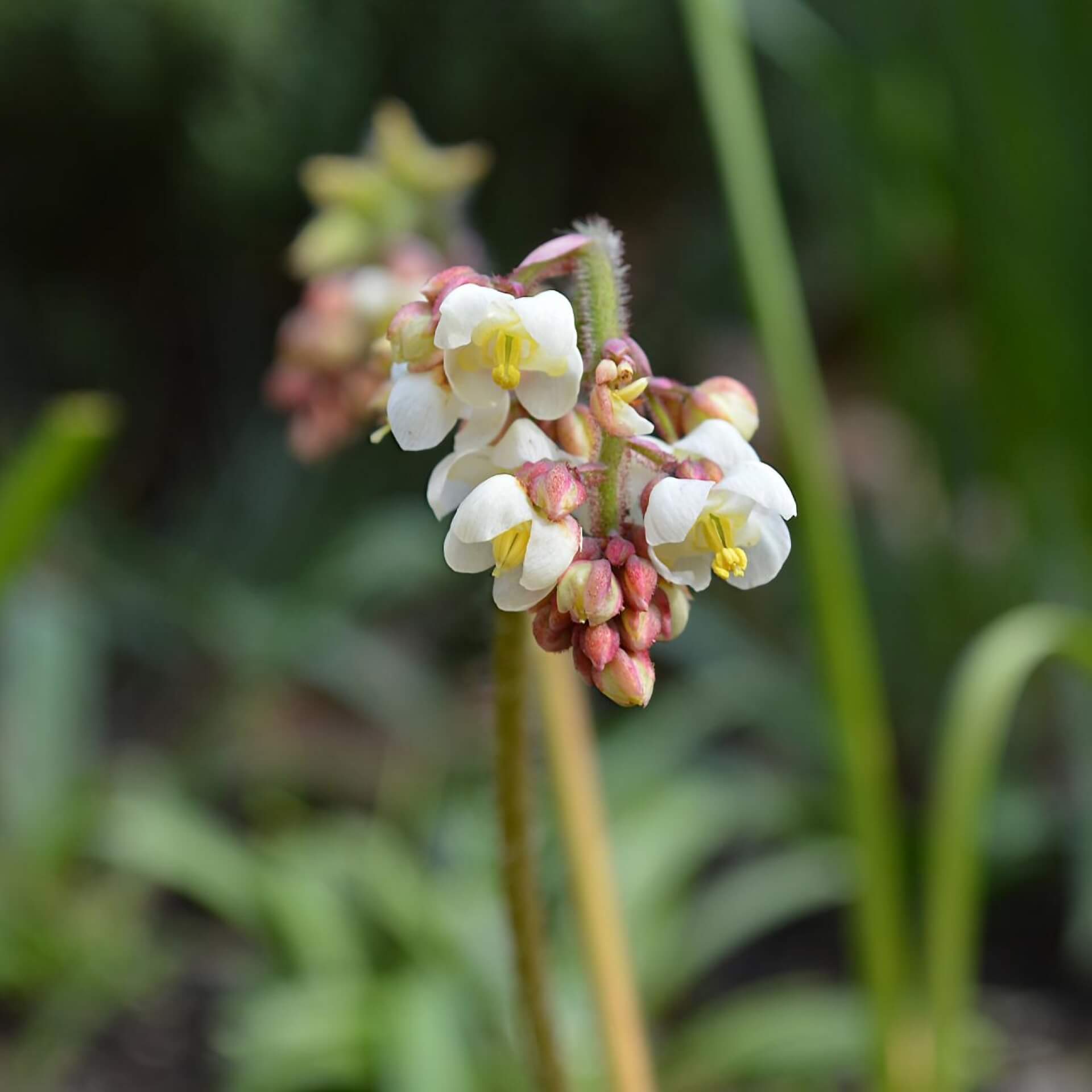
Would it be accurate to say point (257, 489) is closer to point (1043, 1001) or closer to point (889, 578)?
point (889, 578)

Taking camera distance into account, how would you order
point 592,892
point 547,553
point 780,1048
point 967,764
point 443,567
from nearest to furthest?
point 547,553
point 592,892
point 967,764
point 780,1048
point 443,567

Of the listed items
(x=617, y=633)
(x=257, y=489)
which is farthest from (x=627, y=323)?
(x=257, y=489)

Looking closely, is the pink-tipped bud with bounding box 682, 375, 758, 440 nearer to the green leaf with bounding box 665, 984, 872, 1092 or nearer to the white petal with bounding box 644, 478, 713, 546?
the white petal with bounding box 644, 478, 713, 546

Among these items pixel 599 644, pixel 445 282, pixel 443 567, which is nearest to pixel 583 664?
pixel 599 644

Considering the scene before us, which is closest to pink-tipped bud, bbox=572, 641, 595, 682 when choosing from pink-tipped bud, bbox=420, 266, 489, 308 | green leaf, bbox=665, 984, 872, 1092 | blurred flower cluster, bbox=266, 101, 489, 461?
pink-tipped bud, bbox=420, 266, 489, 308

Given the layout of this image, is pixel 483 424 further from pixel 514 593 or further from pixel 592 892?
pixel 592 892

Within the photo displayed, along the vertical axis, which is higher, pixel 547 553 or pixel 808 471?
pixel 808 471
